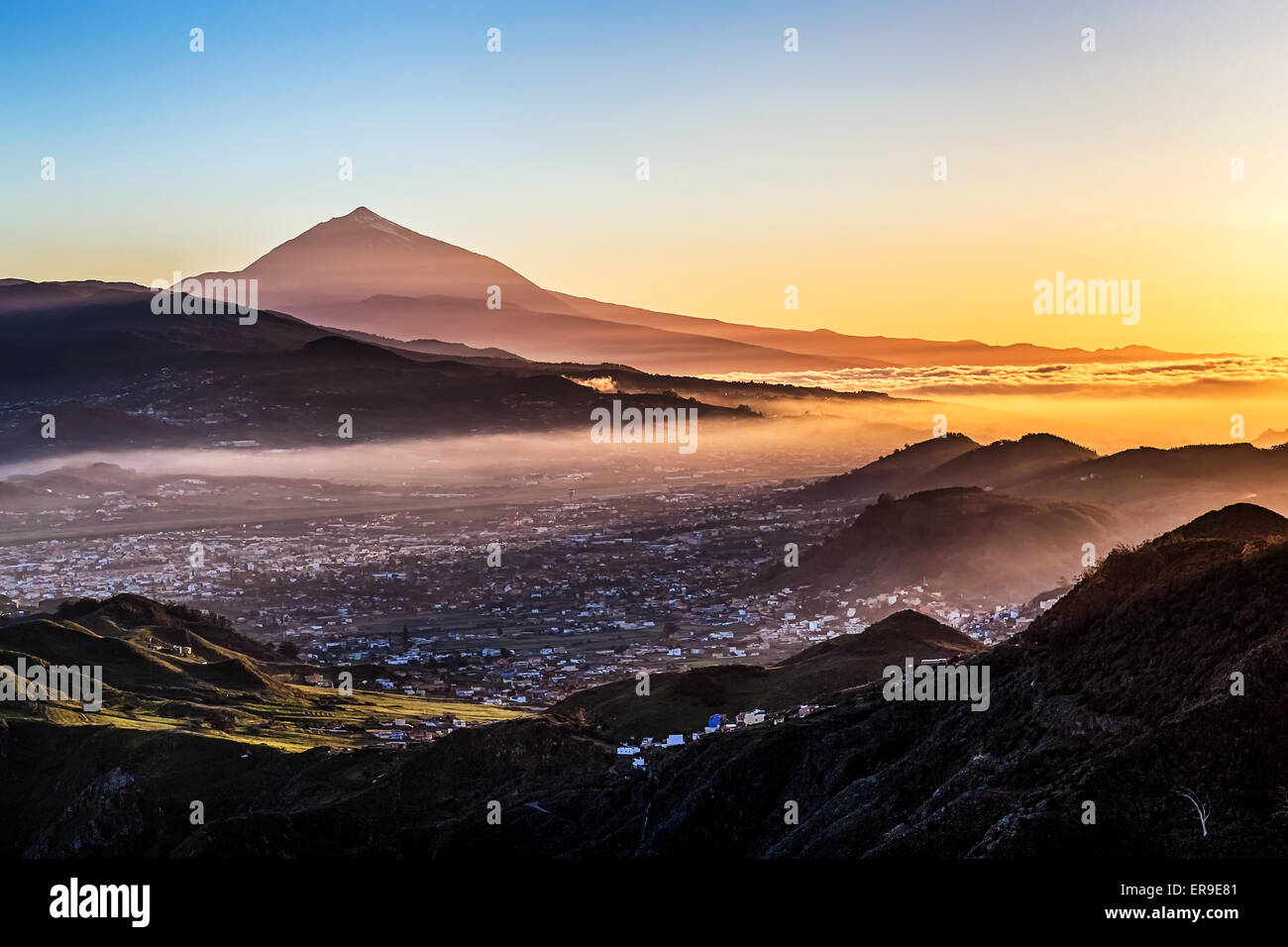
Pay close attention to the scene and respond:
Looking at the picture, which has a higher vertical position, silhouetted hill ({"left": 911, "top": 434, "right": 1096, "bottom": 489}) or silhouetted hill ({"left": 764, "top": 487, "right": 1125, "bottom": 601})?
silhouetted hill ({"left": 911, "top": 434, "right": 1096, "bottom": 489})

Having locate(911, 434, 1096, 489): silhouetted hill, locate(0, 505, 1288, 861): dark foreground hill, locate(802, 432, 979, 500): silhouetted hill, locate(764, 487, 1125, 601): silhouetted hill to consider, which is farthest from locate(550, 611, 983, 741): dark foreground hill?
locate(802, 432, 979, 500): silhouetted hill

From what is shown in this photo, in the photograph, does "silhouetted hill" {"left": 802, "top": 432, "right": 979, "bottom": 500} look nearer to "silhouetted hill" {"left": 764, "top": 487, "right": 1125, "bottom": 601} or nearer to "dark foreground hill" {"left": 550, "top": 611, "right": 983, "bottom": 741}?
"silhouetted hill" {"left": 764, "top": 487, "right": 1125, "bottom": 601}

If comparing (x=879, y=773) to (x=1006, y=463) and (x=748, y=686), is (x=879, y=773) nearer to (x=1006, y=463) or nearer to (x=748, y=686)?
(x=748, y=686)

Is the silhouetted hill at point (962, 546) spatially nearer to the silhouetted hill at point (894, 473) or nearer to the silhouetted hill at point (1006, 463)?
the silhouetted hill at point (1006, 463)
